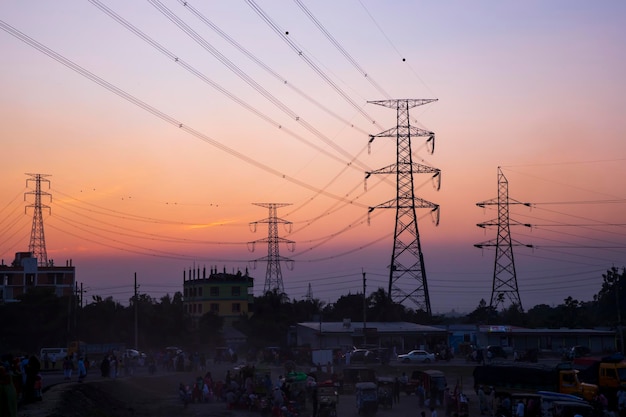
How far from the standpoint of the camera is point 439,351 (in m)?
71.8

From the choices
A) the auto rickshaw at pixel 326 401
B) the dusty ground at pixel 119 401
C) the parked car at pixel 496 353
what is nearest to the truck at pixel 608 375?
the auto rickshaw at pixel 326 401

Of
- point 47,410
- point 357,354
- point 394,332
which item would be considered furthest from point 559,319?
point 47,410

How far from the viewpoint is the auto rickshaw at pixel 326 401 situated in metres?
38.2

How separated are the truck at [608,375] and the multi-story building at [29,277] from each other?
8350 centimetres

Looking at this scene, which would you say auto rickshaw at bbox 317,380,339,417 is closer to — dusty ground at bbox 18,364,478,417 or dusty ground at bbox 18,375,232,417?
dusty ground at bbox 18,364,478,417

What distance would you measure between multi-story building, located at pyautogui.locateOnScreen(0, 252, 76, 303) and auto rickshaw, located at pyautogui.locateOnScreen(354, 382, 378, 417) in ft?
→ 264

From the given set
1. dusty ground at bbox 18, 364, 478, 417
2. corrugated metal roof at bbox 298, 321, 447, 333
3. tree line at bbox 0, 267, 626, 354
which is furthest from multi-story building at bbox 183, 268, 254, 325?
dusty ground at bbox 18, 364, 478, 417

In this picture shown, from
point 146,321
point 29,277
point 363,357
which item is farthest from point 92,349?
point 29,277

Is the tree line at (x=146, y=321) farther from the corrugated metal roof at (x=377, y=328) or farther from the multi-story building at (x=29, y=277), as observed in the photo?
the multi-story building at (x=29, y=277)

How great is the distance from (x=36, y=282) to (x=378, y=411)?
8648 centimetres

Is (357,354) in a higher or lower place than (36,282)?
lower

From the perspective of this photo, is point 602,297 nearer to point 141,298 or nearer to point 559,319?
point 559,319

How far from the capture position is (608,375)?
1777 inches

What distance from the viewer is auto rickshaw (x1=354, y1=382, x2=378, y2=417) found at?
41000 mm
